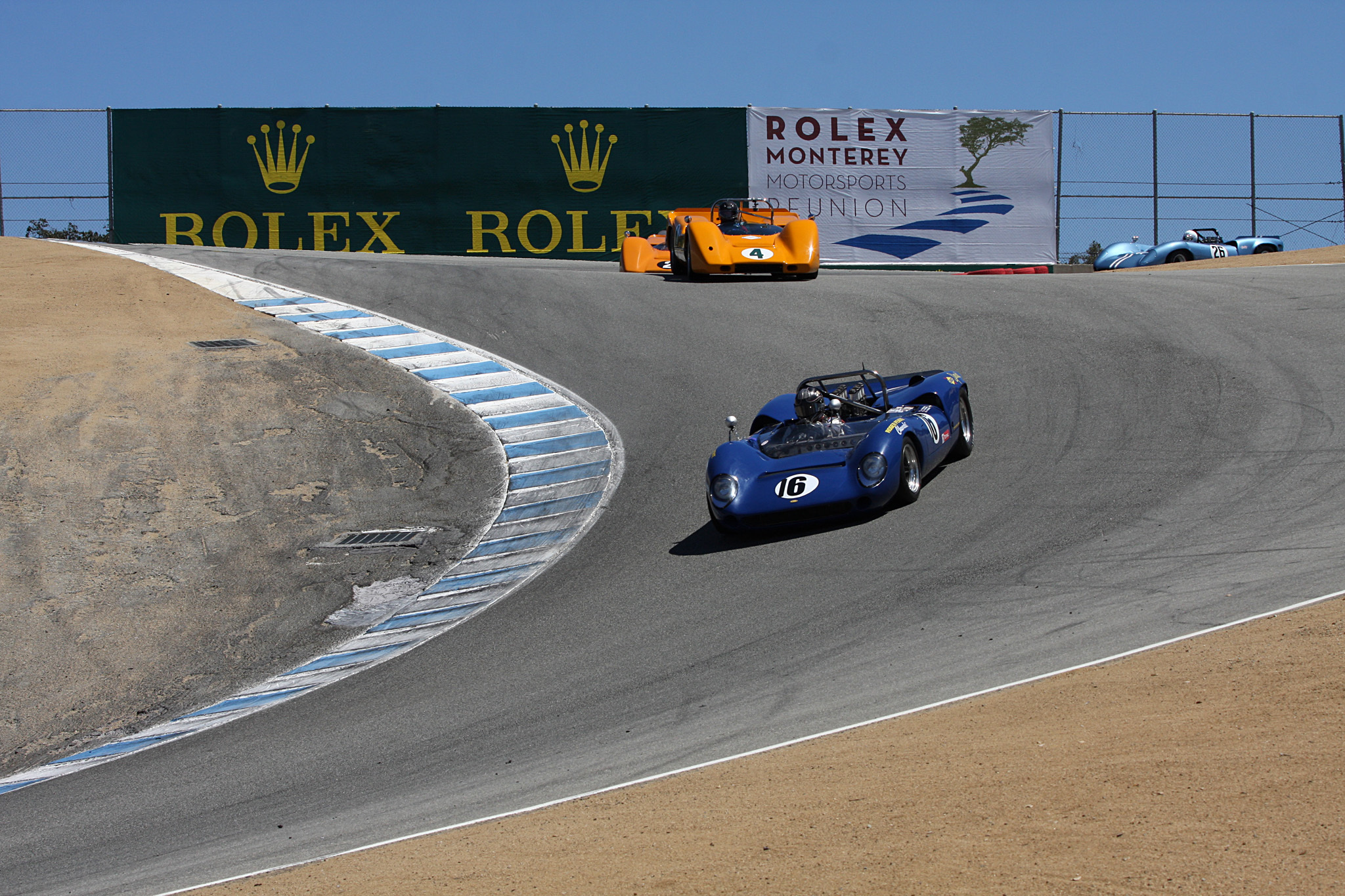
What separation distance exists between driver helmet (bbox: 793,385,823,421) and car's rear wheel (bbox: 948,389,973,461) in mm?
1485

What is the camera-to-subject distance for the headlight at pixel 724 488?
357 inches

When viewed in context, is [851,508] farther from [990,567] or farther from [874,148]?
[874,148]

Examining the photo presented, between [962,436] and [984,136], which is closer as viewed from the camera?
[962,436]

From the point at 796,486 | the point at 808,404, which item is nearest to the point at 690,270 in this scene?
the point at 808,404

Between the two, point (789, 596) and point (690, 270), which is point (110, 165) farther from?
point (789, 596)

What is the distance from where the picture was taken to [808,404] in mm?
9898

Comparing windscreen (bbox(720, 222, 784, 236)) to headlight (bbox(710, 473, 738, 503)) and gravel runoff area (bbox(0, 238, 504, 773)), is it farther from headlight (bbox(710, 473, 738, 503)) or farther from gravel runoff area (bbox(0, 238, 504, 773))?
headlight (bbox(710, 473, 738, 503))

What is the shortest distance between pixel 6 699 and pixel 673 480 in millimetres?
5590

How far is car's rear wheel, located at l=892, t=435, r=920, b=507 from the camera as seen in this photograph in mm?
9320

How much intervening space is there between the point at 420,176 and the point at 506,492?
15.7m

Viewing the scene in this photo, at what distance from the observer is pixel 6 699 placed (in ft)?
25.8

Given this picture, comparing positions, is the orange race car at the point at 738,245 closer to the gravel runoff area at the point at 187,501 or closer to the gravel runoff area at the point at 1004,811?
the gravel runoff area at the point at 187,501

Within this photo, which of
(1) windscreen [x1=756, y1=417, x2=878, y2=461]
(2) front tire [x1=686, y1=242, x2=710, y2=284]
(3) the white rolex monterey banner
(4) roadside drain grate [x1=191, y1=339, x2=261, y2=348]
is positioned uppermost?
(3) the white rolex monterey banner

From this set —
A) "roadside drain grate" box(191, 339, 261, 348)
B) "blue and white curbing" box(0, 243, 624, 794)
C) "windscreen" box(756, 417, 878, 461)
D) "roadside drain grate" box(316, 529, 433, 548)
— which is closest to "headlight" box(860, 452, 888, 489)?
"windscreen" box(756, 417, 878, 461)
